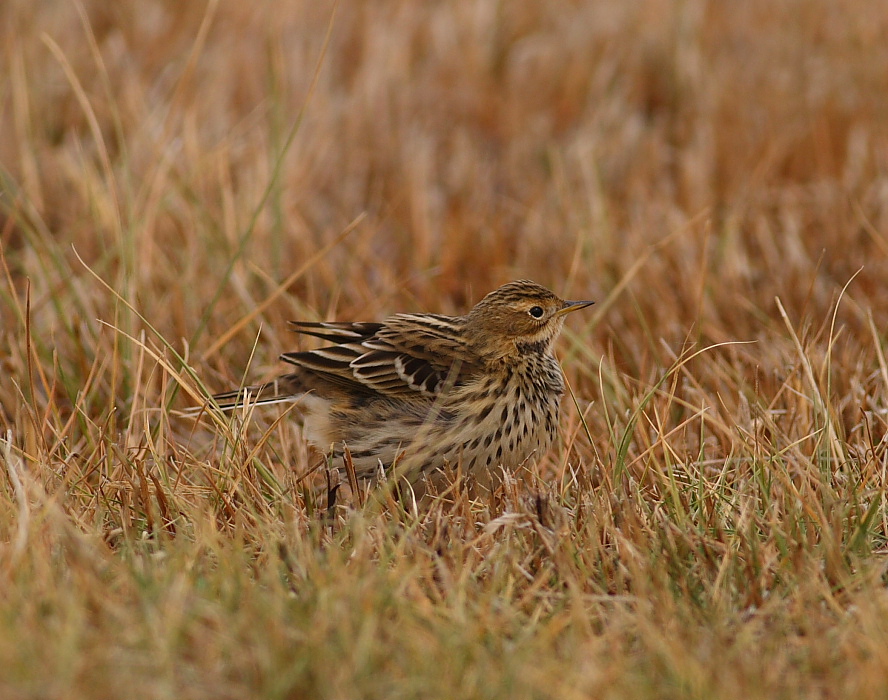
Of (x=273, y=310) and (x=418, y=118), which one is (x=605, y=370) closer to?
(x=273, y=310)

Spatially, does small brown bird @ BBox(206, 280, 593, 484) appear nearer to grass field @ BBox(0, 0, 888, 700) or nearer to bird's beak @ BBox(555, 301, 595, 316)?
bird's beak @ BBox(555, 301, 595, 316)

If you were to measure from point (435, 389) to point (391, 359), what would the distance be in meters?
0.19

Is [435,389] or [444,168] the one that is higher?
[435,389]

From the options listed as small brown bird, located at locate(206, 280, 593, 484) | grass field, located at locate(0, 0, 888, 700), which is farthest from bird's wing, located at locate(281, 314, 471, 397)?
grass field, located at locate(0, 0, 888, 700)

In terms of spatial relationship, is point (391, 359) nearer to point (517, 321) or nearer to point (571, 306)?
point (517, 321)

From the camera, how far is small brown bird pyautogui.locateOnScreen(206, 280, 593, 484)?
3.96 metres

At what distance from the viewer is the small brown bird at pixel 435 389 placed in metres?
3.96

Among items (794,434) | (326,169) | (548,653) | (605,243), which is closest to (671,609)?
(548,653)

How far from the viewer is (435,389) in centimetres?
413

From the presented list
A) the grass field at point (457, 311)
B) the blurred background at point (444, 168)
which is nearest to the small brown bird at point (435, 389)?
the grass field at point (457, 311)

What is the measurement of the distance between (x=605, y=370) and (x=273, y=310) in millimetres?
1617

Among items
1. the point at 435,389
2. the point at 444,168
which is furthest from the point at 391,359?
the point at 444,168

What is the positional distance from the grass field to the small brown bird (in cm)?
18

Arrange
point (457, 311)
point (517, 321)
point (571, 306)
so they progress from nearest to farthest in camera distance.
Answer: point (517, 321) < point (571, 306) < point (457, 311)
